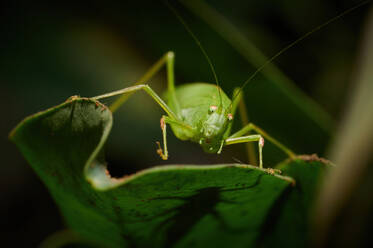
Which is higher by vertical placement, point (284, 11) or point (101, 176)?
point (284, 11)

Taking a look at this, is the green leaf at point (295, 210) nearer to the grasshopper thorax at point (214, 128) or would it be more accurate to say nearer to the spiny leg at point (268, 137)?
the grasshopper thorax at point (214, 128)

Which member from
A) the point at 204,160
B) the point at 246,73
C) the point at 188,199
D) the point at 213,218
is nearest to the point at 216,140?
the point at 246,73

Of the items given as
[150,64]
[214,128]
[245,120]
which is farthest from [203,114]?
[150,64]

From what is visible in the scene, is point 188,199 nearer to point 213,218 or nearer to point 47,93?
point 213,218

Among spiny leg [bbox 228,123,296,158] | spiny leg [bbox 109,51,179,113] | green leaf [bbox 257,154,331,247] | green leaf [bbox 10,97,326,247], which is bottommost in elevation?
green leaf [bbox 257,154,331,247]

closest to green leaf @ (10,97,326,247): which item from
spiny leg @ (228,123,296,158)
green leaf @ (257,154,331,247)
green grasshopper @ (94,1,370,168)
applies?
green leaf @ (257,154,331,247)

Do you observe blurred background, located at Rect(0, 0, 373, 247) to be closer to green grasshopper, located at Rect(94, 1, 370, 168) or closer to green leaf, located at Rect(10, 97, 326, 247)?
green grasshopper, located at Rect(94, 1, 370, 168)
